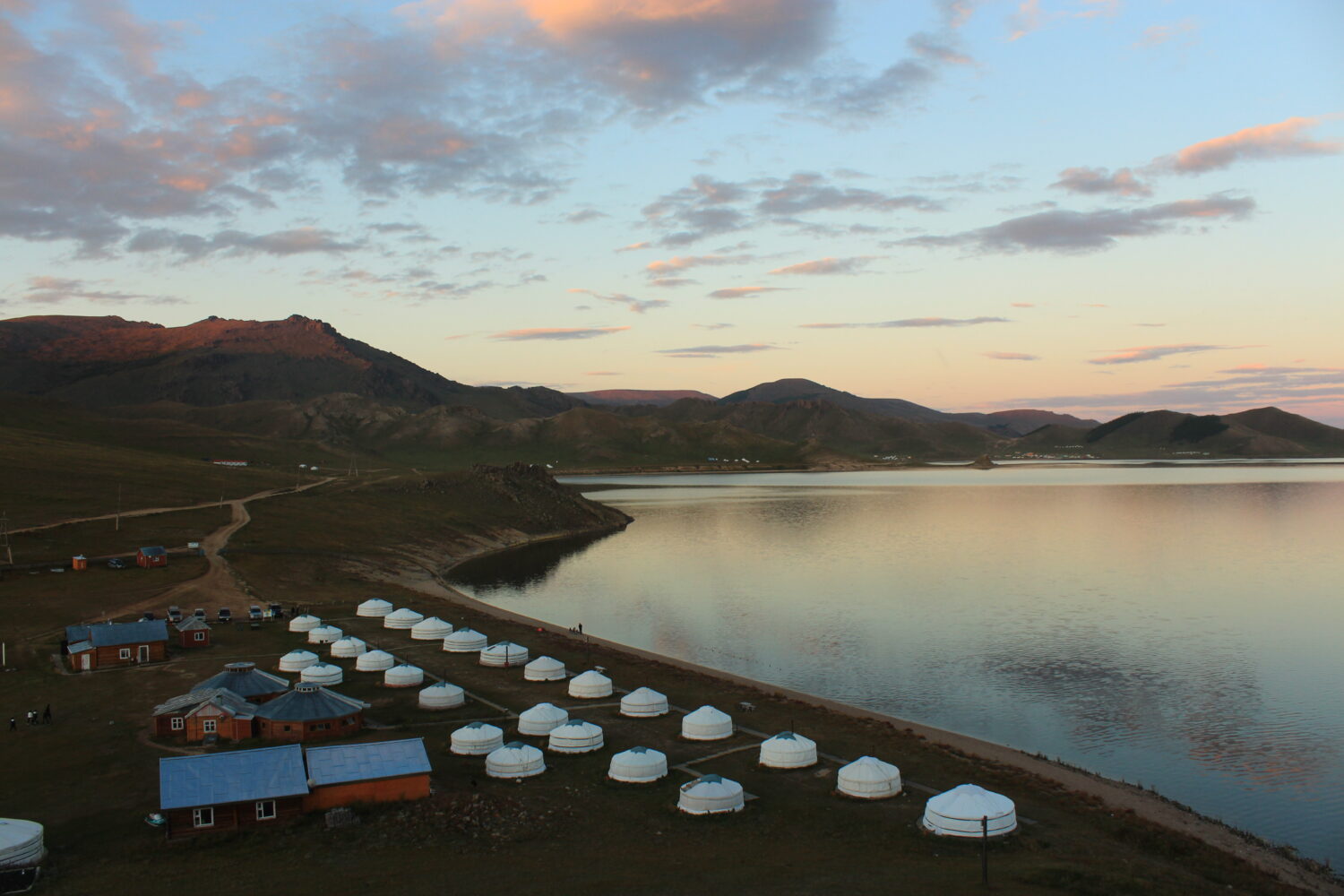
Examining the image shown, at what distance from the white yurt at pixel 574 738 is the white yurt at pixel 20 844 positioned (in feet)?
73.3

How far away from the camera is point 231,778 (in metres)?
40.8

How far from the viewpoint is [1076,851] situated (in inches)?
1464

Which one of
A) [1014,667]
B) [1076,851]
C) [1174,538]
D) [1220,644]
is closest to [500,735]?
[1076,851]

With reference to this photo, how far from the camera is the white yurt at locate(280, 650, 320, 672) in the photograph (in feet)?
222

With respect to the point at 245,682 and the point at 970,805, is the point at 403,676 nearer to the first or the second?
the point at 245,682

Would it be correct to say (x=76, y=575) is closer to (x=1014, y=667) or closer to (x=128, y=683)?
(x=128, y=683)

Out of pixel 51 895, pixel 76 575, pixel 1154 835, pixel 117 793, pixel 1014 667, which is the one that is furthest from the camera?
pixel 76 575

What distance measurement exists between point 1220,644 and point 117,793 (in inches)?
2984

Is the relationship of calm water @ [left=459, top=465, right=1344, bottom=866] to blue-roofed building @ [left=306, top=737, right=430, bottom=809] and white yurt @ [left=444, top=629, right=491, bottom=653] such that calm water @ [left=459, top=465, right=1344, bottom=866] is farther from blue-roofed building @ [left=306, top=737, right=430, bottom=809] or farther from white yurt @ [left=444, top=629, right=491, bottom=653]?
blue-roofed building @ [left=306, top=737, right=430, bottom=809]

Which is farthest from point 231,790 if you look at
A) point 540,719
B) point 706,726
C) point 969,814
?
point 969,814

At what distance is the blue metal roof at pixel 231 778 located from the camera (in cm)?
3950

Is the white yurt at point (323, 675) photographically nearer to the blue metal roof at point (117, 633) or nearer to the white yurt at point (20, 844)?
the blue metal roof at point (117, 633)

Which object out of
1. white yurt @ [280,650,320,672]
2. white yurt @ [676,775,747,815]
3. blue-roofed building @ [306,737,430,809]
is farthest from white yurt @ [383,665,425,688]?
white yurt @ [676,775,747,815]

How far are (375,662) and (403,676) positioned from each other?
6.05 m
